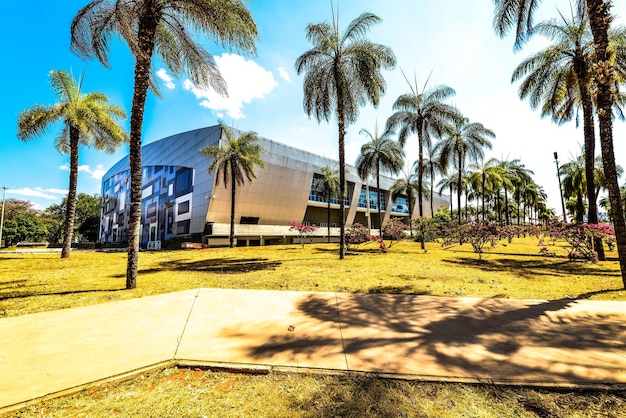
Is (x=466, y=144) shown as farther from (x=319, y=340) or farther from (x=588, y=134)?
(x=319, y=340)

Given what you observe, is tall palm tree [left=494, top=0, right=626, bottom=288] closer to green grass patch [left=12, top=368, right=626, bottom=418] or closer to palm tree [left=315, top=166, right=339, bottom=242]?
green grass patch [left=12, top=368, right=626, bottom=418]

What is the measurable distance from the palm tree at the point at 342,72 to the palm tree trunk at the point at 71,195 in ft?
53.3

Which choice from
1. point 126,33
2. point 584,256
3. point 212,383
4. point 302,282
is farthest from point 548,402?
point 584,256

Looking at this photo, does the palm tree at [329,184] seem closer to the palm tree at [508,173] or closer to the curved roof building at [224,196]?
the curved roof building at [224,196]


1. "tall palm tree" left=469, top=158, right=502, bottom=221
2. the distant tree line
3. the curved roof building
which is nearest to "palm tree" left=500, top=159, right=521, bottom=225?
"tall palm tree" left=469, top=158, right=502, bottom=221

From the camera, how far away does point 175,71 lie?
39.7 feet

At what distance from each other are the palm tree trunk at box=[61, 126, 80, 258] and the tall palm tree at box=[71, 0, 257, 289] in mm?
10564

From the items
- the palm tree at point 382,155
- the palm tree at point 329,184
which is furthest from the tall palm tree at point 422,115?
the palm tree at point 329,184

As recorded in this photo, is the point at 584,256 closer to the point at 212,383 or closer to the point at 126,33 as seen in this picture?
the point at 212,383

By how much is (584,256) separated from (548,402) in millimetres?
17270

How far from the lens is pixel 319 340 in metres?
4.37

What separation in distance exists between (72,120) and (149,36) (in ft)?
44.9

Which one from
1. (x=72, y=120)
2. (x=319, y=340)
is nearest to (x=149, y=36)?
(x=319, y=340)

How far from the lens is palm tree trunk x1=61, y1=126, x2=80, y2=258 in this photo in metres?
17.8
